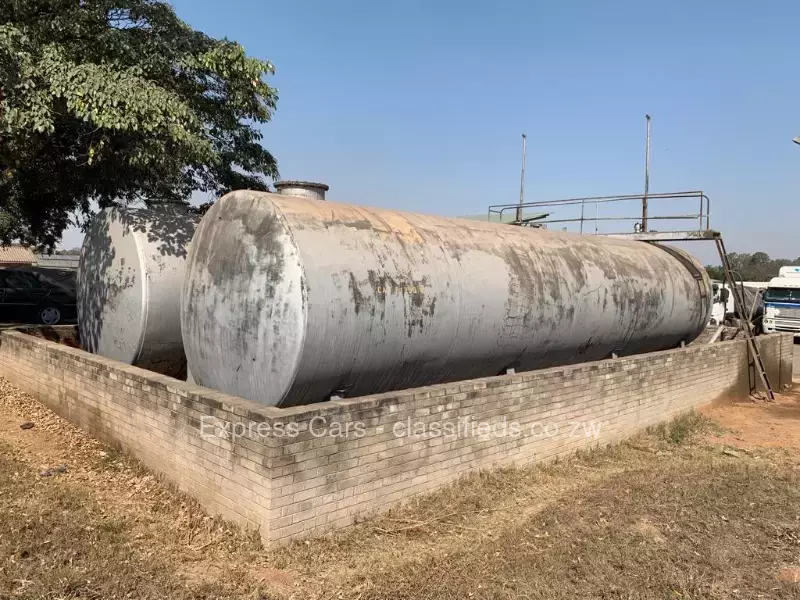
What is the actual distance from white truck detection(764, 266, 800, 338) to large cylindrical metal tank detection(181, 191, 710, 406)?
21.0 meters

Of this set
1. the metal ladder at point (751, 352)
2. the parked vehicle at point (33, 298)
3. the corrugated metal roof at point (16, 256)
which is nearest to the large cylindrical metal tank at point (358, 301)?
the metal ladder at point (751, 352)

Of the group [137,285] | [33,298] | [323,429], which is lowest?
[323,429]

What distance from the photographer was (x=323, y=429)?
199 inches

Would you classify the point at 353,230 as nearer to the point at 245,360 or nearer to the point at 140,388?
the point at 245,360

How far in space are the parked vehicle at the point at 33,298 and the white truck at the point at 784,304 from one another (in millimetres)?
25533

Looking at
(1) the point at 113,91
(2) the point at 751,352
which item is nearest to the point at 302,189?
(1) the point at 113,91

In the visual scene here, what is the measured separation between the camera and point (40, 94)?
7.32 m

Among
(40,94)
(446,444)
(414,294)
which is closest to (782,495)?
(446,444)

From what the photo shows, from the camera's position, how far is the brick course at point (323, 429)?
193 inches

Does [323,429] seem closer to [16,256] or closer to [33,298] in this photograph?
[33,298]

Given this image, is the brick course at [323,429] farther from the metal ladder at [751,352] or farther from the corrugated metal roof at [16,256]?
the corrugated metal roof at [16,256]

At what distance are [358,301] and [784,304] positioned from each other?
2498cm

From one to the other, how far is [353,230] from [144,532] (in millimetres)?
3205

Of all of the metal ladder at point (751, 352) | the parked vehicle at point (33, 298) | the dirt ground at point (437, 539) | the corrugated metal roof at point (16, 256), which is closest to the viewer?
the dirt ground at point (437, 539)
